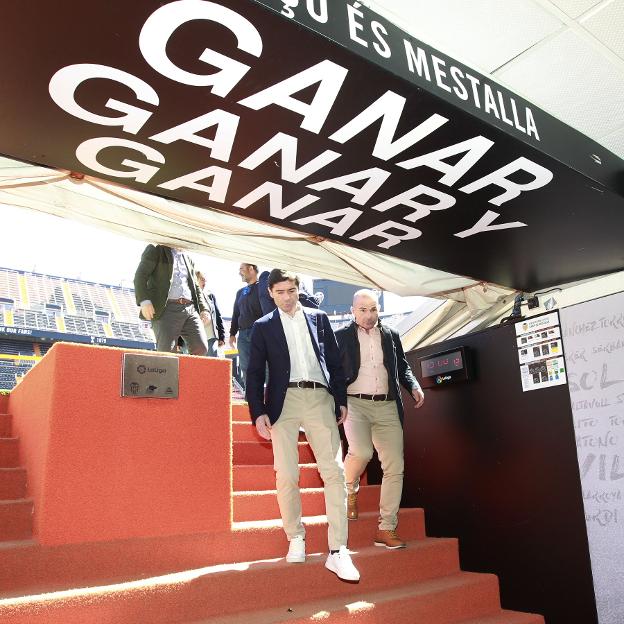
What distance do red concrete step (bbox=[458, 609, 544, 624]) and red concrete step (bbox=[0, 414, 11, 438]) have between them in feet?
9.31

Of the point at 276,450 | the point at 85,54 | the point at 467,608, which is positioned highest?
the point at 85,54

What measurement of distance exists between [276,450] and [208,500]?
432 millimetres

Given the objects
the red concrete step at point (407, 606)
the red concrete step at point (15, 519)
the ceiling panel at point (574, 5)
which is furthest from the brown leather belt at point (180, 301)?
the ceiling panel at point (574, 5)

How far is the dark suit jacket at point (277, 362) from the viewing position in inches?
117

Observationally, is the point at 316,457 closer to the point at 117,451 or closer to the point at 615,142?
the point at 117,451

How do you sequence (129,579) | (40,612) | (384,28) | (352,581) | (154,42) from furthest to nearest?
(352,581) < (129,579) < (384,28) < (40,612) < (154,42)

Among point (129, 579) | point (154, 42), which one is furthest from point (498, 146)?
point (129, 579)

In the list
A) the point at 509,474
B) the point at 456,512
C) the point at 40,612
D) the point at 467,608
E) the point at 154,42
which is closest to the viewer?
the point at 154,42

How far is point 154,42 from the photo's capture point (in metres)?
1.96

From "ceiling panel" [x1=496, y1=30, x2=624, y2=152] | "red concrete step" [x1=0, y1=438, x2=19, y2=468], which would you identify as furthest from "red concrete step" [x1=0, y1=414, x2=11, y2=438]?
"ceiling panel" [x1=496, y1=30, x2=624, y2=152]

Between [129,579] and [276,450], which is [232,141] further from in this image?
[129,579]

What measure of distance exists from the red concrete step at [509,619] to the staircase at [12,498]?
229cm

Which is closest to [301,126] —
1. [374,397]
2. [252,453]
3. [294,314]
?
[294,314]

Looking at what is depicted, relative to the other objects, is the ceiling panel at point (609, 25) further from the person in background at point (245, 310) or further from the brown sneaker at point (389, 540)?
the person in background at point (245, 310)
